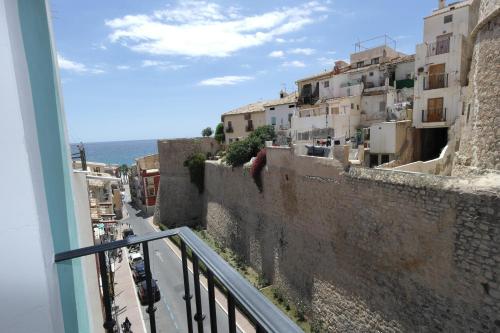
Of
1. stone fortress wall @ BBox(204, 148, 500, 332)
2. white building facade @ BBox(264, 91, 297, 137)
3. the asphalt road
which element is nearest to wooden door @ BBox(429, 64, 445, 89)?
stone fortress wall @ BBox(204, 148, 500, 332)

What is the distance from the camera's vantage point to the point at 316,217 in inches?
414

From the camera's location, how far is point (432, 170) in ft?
35.2

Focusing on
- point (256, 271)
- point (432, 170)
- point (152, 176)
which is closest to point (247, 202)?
point (256, 271)

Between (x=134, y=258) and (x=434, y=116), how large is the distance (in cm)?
1793

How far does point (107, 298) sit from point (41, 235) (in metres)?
1.15

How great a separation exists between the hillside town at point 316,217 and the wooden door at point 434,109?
2.0 inches

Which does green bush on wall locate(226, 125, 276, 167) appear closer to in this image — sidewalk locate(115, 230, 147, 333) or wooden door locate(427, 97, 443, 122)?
sidewalk locate(115, 230, 147, 333)

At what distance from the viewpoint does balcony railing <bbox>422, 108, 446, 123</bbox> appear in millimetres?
13898

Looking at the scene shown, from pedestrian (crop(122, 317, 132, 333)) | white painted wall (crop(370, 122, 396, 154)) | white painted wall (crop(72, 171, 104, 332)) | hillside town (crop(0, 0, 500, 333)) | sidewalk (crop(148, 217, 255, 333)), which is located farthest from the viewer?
white painted wall (crop(370, 122, 396, 154))

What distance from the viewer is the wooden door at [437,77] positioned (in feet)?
47.6

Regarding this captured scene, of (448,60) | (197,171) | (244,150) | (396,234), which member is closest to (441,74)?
(448,60)

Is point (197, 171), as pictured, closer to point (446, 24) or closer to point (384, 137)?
point (384, 137)

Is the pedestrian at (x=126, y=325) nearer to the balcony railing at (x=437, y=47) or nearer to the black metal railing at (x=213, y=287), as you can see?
the black metal railing at (x=213, y=287)

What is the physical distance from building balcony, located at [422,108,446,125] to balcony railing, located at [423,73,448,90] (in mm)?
1319
